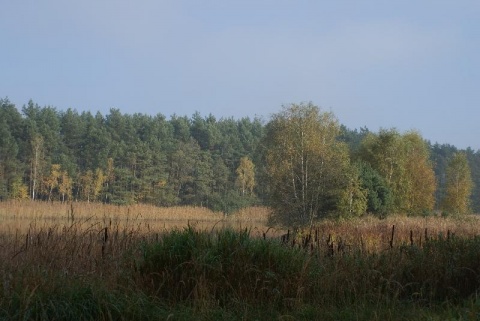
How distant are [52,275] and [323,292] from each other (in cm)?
381

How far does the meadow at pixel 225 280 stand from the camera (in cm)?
702

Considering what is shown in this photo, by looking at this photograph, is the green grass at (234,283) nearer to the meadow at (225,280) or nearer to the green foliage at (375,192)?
the meadow at (225,280)

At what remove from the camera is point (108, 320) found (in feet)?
22.1

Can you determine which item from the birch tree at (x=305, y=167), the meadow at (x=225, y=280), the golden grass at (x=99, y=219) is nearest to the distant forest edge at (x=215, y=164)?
the birch tree at (x=305, y=167)

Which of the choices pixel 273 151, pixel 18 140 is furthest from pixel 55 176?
pixel 273 151

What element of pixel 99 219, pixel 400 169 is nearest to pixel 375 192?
pixel 400 169

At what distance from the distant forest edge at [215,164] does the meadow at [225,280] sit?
31521 millimetres

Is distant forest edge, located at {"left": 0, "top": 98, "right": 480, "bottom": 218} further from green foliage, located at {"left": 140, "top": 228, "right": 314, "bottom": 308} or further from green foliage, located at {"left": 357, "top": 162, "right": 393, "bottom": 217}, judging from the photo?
green foliage, located at {"left": 140, "top": 228, "right": 314, "bottom": 308}

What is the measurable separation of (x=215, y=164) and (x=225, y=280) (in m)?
72.2

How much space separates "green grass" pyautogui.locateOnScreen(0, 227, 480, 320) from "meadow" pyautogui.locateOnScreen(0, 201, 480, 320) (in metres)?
0.02

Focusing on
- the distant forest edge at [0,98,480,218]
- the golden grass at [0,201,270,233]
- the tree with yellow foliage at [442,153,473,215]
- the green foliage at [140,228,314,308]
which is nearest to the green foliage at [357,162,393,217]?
the distant forest edge at [0,98,480,218]

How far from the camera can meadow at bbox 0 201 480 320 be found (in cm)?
702

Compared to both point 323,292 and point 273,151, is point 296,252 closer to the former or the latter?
point 323,292

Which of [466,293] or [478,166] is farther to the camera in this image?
[478,166]
